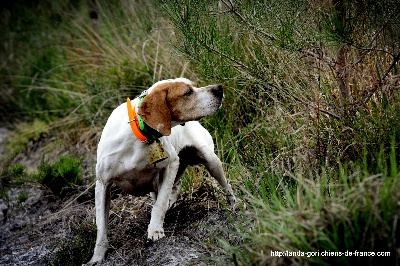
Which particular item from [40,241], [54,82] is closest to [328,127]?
[40,241]

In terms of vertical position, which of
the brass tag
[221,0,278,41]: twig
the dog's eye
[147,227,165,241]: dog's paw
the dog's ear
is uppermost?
[221,0,278,41]: twig

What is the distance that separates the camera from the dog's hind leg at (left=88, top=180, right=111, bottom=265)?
12.4 feet

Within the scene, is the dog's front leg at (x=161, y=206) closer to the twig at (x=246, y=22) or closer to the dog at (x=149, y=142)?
the dog at (x=149, y=142)

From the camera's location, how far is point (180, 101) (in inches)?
144

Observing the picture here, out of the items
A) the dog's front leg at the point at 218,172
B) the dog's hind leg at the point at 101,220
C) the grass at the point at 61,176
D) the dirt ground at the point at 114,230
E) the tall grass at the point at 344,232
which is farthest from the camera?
the grass at the point at 61,176

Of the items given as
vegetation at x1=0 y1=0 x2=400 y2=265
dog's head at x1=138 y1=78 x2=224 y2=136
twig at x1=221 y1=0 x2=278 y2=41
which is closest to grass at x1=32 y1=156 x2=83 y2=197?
vegetation at x1=0 y1=0 x2=400 y2=265

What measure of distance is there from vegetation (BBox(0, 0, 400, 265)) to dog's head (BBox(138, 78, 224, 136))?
0.35m

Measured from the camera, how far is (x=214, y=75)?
4117mm

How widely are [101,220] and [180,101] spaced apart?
96 centimetres

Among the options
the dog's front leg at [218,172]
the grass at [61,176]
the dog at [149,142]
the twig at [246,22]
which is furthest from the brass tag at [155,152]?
the grass at [61,176]

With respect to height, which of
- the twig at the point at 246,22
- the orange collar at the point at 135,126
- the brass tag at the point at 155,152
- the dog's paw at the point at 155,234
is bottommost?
the dog's paw at the point at 155,234

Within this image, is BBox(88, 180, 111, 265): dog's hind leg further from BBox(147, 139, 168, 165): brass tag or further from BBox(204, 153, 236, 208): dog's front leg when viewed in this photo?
BBox(204, 153, 236, 208): dog's front leg

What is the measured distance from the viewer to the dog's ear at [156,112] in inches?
139

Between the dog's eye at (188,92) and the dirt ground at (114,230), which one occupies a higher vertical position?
the dog's eye at (188,92)
